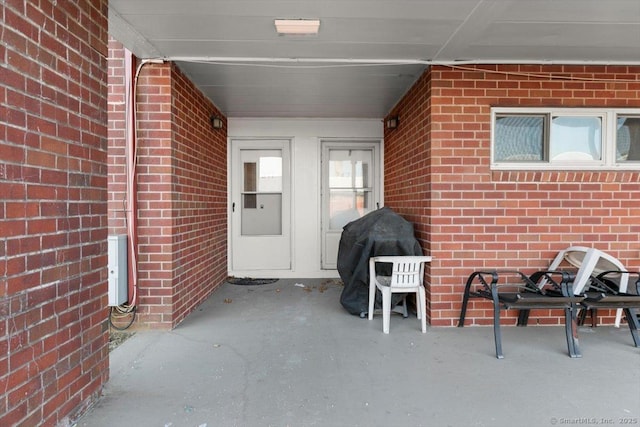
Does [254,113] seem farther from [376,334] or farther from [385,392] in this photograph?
[385,392]

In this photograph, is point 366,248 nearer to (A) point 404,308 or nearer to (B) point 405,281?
(B) point 405,281

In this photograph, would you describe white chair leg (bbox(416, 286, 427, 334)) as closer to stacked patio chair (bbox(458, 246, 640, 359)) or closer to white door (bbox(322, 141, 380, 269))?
stacked patio chair (bbox(458, 246, 640, 359))

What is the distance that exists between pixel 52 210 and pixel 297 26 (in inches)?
83.2

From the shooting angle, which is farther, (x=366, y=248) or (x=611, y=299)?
(x=366, y=248)

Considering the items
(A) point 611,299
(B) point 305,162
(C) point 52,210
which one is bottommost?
(A) point 611,299

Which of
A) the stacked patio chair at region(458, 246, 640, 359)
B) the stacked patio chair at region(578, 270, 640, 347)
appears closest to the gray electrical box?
the stacked patio chair at region(458, 246, 640, 359)

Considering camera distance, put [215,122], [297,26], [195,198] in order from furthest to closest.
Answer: [215,122] < [195,198] < [297,26]

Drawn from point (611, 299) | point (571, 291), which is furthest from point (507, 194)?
point (611, 299)

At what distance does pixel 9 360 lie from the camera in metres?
1.65

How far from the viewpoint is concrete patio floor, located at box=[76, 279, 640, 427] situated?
2174 mm

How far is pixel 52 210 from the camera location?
1.94m

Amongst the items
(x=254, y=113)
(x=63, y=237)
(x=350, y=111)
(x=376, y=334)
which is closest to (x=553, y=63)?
(x=350, y=111)

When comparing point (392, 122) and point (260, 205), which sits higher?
point (392, 122)

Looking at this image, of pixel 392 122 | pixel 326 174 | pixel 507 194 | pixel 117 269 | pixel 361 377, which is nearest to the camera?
pixel 361 377
